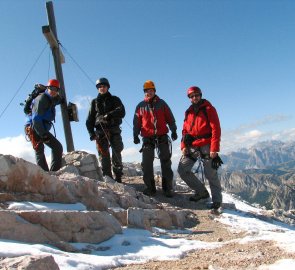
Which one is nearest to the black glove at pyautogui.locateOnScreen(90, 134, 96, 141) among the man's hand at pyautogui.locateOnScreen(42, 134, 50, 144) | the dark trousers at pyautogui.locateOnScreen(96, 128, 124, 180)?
the dark trousers at pyautogui.locateOnScreen(96, 128, 124, 180)

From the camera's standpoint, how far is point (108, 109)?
1194 cm

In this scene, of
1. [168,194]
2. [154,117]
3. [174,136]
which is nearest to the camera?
[154,117]

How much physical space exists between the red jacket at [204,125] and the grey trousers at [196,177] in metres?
0.28

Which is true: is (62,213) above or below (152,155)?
below

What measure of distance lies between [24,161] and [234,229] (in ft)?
15.7

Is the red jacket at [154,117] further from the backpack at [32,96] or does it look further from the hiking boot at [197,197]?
the backpack at [32,96]

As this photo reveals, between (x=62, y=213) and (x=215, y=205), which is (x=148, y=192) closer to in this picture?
(x=215, y=205)

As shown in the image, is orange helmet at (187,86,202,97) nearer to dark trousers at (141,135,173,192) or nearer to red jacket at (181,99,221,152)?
red jacket at (181,99,221,152)

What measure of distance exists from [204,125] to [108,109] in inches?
127

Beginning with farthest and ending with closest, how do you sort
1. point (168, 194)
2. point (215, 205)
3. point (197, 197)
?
point (168, 194) < point (197, 197) < point (215, 205)

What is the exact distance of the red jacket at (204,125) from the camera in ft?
33.3

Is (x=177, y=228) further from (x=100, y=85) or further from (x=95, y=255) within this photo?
(x=100, y=85)

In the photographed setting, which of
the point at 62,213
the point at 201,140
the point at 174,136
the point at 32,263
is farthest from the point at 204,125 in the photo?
the point at 32,263

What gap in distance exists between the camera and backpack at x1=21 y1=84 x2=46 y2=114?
10.8m
